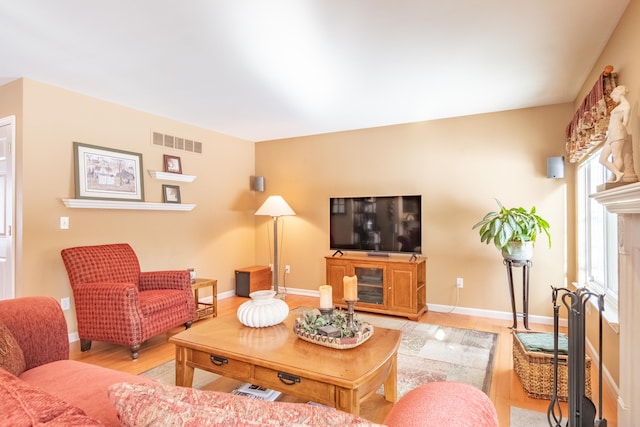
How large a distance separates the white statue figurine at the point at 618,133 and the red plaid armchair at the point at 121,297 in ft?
11.0

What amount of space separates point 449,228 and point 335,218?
143 cm

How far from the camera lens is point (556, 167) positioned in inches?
140

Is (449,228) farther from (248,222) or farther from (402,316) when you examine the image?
(248,222)

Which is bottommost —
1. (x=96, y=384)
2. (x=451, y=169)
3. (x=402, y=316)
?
(x=402, y=316)

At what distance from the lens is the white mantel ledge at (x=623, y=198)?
4.69 feet

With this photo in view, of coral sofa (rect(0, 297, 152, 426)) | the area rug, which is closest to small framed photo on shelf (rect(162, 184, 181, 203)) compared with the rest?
the area rug

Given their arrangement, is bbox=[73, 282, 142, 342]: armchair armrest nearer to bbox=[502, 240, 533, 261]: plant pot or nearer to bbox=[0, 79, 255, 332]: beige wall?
bbox=[0, 79, 255, 332]: beige wall

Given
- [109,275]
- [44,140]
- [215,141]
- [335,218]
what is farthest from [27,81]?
[335,218]

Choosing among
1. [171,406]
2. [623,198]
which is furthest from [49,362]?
[623,198]

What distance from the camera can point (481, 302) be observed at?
4062 millimetres

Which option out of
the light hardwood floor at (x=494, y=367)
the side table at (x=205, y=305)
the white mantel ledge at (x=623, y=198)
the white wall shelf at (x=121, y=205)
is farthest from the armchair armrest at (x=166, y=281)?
the white mantel ledge at (x=623, y=198)

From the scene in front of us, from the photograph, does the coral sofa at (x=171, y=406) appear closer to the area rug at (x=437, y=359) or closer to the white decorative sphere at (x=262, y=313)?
the white decorative sphere at (x=262, y=313)

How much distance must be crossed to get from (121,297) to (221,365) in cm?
140

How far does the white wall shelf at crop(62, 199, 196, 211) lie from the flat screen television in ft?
6.30
